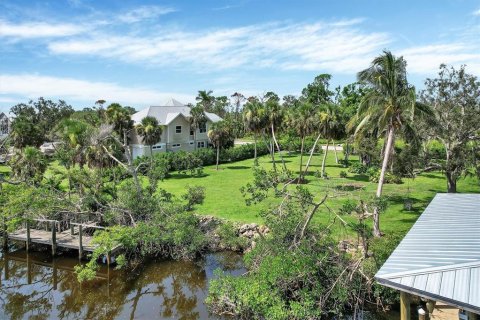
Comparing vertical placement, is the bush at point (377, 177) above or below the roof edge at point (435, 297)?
below

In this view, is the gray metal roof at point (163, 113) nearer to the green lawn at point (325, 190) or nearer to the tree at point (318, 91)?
the green lawn at point (325, 190)

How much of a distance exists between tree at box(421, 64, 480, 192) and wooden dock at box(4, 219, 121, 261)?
19.6m

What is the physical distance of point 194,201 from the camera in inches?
838

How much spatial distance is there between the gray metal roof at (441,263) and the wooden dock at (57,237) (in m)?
13.5

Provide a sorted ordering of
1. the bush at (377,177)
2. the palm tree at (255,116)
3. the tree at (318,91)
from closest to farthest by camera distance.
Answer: the palm tree at (255,116), the bush at (377,177), the tree at (318,91)

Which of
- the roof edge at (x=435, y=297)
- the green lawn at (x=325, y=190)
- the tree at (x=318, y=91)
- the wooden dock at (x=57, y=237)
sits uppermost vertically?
the tree at (x=318, y=91)

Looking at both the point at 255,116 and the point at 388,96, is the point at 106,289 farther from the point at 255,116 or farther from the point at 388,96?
the point at 255,116

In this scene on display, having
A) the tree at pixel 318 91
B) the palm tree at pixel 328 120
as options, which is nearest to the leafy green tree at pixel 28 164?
the palm tree at pixel 328 120

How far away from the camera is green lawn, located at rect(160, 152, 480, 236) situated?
850 inches

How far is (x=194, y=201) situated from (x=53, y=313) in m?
9.00

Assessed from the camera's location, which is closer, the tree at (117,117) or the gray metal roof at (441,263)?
the gray metal roof at (441,263)

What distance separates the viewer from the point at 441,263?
24.3 ft

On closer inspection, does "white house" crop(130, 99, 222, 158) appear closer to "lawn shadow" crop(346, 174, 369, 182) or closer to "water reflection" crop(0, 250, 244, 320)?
"lawn shadow" crop(346, 174, 369, 182)

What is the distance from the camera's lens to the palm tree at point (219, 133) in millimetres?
41438
